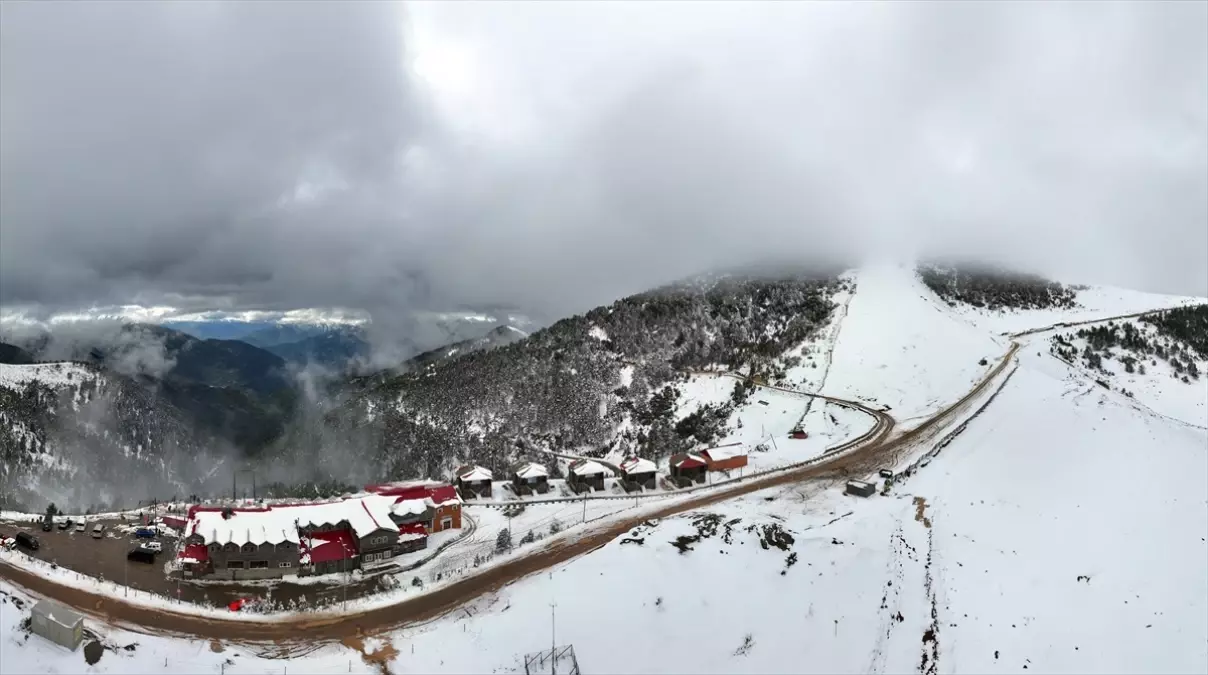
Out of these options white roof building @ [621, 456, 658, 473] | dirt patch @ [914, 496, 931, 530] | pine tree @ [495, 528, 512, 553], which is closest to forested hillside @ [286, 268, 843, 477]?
white roof building @ [621, 456, 658, 473]

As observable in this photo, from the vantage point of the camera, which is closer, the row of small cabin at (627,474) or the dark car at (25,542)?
the dark car at (25,542)

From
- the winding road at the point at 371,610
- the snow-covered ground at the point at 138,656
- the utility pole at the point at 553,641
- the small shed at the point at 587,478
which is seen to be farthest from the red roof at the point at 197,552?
the small shed at the point at 587,478

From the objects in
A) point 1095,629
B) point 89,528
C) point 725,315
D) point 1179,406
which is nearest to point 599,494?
point 1095,629

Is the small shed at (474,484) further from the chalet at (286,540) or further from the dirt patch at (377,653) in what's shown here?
the dirt patch at (377,653)

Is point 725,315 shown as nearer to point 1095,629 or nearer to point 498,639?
point 1095,629

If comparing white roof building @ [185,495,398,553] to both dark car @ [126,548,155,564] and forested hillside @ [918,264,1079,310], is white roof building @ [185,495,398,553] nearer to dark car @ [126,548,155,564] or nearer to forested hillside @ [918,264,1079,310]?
dark car @ [126,548,155,564]
